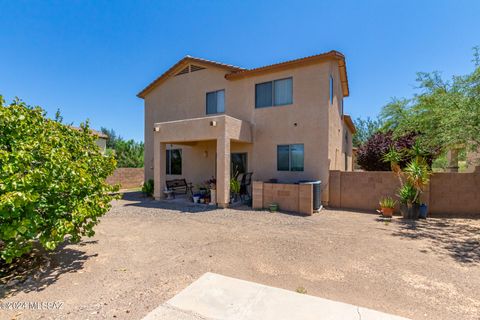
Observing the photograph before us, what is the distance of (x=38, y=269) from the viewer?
428cm

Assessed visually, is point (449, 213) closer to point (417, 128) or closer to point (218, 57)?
point (417, 128)

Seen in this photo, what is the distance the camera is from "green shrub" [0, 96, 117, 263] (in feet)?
10.9

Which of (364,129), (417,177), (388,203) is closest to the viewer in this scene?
(417,177)

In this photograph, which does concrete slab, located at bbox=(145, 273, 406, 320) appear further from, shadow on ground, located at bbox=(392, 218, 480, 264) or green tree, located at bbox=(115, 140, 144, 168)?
green tree, located at bbox=(115, 140, 144, 168)

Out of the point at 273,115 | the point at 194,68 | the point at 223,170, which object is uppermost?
the point at 194,68

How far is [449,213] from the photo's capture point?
9.12 metres

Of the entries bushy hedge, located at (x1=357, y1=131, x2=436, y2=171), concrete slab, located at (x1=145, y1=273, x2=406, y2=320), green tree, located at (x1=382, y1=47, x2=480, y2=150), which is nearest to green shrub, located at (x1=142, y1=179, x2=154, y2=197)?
concrete slab, located at (x1=145, y1=273, x2=406, y2=320)

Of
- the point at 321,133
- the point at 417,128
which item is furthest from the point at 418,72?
the point at 321,133

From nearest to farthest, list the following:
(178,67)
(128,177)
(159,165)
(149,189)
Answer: (159,165) < (149,189) < (178,67) < (128,177)

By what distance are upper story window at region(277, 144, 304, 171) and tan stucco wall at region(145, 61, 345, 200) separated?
22 cm

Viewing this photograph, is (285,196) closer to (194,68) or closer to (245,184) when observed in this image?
(245,184)

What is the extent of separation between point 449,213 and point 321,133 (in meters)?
6.10

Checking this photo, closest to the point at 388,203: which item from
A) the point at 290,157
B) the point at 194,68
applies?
→ the point at 290,157

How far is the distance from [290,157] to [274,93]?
354cm
